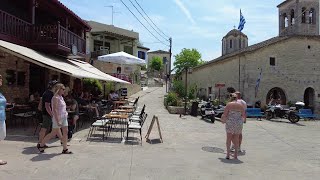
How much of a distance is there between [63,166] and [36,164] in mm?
553

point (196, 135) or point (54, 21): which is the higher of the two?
point (54, 21)

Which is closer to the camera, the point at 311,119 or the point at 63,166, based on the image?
the point at 63,166

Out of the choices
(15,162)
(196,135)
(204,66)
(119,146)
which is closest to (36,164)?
(15,162)

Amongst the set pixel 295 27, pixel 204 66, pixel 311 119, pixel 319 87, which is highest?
pixel 295 27

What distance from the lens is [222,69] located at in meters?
33.3

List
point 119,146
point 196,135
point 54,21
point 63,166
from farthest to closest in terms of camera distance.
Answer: point 54,21
point 196,135
point 119,146
point 63,166

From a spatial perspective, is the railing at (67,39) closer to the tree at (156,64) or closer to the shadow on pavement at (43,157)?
the shadow on pavement at (43,157)

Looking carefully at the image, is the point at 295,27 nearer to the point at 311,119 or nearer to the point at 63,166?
the point at 311,119

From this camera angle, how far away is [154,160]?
805 centimetres

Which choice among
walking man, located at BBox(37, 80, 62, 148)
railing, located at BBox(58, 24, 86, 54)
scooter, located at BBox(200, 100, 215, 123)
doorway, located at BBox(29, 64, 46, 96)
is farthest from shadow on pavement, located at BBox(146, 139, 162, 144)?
doorway, located at BBox(29, 64, 46, 96)

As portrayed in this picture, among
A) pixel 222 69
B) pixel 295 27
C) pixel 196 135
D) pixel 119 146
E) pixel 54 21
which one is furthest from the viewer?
pixel 295 27

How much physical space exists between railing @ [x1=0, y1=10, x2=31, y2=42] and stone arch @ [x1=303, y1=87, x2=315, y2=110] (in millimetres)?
24972

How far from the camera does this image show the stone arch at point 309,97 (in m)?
31.0

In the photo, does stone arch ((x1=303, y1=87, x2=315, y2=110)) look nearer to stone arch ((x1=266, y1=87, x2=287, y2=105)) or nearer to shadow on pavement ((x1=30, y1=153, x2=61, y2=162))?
stone arch ((x1=266, y1=87, x2=287, y2=105))
